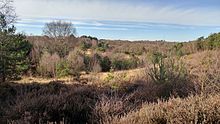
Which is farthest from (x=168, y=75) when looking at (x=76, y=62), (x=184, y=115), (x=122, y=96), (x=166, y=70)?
(x=76, y=62)

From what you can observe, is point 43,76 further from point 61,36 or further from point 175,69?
point 175,69

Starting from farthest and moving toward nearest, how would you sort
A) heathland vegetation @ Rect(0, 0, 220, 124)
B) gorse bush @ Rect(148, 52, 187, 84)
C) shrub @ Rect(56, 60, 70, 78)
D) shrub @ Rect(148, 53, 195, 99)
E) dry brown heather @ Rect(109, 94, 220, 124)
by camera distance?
1. shrub @ Rect(56, 60, 70, 78)
2. gorse bush @ Rect(148, 52, 187, 84)
3. shrub @ Rect(148, 53, 195, 99)
4. heathland vegetation @ Rect(0, 0, 220, 124)
5. dry brown heather @ Rect(109, 94, 220, 124)

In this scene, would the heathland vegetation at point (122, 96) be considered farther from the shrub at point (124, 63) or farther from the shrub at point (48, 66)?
the shrub at point (124, 63)

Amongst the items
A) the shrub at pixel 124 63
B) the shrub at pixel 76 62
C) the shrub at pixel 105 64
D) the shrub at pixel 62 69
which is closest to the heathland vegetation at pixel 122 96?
the shrub at pixel 62 69

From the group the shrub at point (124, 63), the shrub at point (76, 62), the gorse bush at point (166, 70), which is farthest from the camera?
the shrub at point (124, 63)

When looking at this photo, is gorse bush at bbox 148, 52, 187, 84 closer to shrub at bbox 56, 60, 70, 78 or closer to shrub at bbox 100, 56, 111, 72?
shrub at bbox 56, 60, 70, 78

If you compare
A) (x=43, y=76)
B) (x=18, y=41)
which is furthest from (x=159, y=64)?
(x=43, y=76)

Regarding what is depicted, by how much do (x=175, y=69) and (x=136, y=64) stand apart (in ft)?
105

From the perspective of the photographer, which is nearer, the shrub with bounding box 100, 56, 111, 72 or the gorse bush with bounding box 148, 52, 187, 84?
the gorse bush with bounding box 148, 52, 187, 84

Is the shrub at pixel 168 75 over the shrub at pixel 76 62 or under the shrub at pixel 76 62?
over

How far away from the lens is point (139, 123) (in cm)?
541

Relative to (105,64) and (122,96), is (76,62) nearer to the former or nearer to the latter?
(105,64)

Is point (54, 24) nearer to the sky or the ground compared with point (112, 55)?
nearer to the sky

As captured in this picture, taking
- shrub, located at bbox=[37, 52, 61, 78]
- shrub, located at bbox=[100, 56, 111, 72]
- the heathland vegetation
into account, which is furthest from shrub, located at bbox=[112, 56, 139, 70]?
the heathland vegetation
